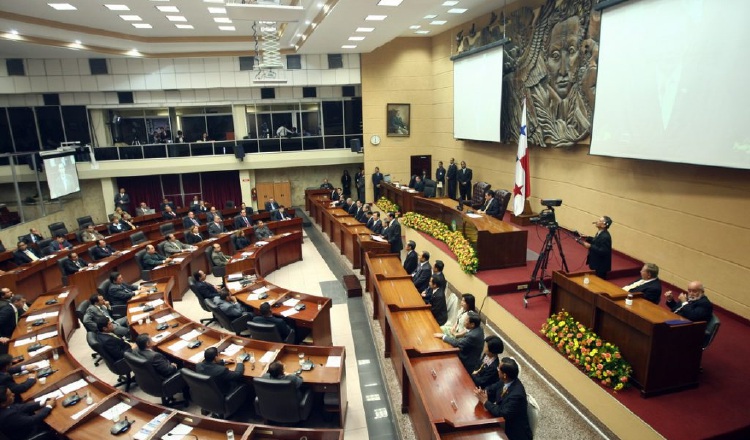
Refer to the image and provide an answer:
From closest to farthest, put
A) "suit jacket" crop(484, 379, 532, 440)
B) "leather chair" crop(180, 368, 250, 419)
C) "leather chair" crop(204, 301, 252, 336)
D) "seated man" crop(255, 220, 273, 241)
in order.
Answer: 1. "suit jacket" crop(484, 379, 532, 440)
2. "leather chair" crop(180, 368, 250, 419)
3. "leather chair" crop(204, 301, 252, 336)
4. "seated man" crop(255, 220, 273, 241)

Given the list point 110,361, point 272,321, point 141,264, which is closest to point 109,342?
point 110,361

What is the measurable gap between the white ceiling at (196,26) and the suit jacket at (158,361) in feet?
15.4

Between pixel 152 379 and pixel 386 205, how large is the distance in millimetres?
9751

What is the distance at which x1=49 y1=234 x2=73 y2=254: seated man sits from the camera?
34.0ft

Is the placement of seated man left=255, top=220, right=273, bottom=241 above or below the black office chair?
above

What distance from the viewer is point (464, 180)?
13.7m

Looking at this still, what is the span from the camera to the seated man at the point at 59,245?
10.4 meters

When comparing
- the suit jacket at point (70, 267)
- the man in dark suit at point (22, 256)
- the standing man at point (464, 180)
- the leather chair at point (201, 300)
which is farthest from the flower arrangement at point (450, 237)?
the man in dark suit at point (22, 256)

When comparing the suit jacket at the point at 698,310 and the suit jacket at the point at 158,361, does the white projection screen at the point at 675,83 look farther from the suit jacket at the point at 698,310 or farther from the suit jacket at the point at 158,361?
the suit jacket at the point at 158,361

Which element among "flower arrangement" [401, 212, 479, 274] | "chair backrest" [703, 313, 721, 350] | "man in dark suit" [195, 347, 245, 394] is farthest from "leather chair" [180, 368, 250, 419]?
"chair backrest" [703, 313, 721, 350]

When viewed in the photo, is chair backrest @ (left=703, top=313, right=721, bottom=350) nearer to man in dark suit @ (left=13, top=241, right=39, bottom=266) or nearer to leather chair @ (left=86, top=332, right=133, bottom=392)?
leather chair @ (left=86, top=332, right=133, bottom=392)

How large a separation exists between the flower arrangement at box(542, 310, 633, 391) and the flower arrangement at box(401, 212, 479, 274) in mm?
2327

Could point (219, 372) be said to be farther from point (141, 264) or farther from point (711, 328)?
point (141, 264)

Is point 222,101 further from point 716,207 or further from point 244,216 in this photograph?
point 716,207
